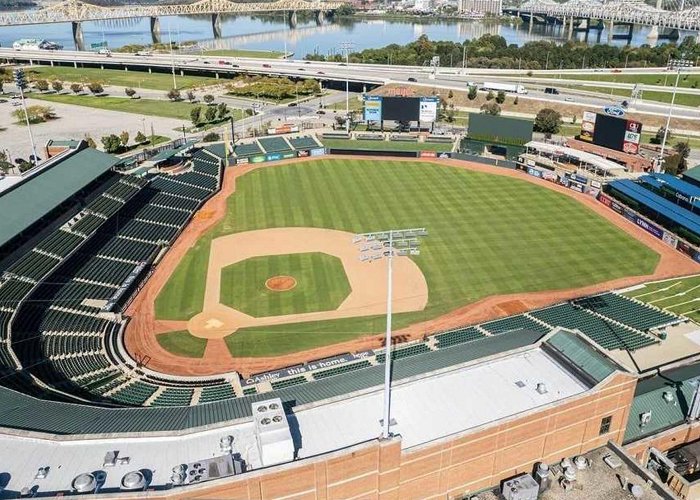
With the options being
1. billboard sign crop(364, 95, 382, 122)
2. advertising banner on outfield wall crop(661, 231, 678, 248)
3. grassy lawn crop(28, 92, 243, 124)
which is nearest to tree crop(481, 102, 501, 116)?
billboard sign crop(364, 95, 382, 122)

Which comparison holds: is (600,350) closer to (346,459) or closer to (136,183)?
(346,459)

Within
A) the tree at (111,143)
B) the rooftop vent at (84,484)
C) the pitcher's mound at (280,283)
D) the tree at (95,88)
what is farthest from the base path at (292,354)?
the tree at (95,88)

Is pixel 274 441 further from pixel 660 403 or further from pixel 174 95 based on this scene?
pixel 174 95

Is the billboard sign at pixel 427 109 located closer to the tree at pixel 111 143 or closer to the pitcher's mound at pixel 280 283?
the tree at pixel 111 143

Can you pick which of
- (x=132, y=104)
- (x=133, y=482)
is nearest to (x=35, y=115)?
(x=132, y=104)

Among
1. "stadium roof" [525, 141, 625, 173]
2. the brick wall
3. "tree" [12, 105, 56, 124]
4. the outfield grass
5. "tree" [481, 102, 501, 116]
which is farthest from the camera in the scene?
"tree" [481, 102, 501, 116]

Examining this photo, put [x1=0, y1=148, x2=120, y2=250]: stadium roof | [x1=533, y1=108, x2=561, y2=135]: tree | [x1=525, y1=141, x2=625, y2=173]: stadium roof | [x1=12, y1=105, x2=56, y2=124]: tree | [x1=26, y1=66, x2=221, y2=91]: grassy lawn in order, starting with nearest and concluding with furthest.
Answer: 1. [x1=0, y1=148, x2=120, y2=250]: stadium roof
2. [x1=525, y1=141, x2=625, y2=173]: stadium roof
3. [x1=533, y1=108, x2=561, y2=135]: tree
4. [x1=12, y1=105, x2=56, y2=124]: tree
5. [x1=26, y1=66, x2=221, y2=91]: grassy lawn

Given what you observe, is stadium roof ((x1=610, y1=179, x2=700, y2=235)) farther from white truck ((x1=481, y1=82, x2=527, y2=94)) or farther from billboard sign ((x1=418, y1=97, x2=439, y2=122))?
white truck ((x1=481, y1=82, x2=527, y2=94))
